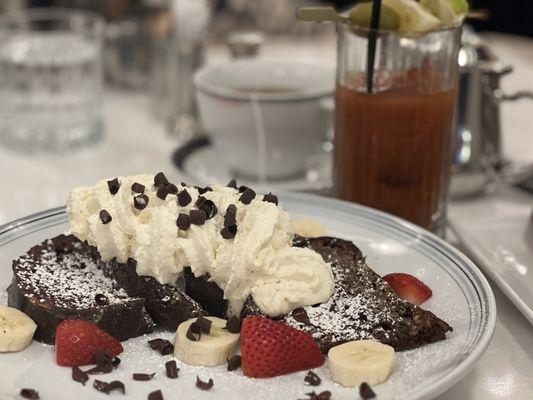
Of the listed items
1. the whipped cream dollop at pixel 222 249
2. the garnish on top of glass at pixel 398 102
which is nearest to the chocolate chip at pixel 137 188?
the whipped cream dollop at pixel 222 249

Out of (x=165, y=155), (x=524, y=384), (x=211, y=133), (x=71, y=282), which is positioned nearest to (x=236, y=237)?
(x=71, y=282)

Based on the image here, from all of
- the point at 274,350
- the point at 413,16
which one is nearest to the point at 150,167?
the point at 413,16

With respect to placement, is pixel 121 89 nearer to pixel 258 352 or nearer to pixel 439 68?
pixel 439 68

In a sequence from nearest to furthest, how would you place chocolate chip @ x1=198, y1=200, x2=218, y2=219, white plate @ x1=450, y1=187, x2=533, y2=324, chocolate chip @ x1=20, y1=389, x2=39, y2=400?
chocolate chip @ x1=20, y1=389, x2=39, y2=400 → chocolate chip @ x1=198, y1=200, x2=218, y2=219 → white plate @ x1=450, y1=187, x2=533, y2=324

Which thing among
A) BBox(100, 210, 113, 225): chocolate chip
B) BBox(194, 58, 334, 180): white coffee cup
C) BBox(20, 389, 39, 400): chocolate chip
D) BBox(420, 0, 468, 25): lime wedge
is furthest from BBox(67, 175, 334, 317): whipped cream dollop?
BBox(194, 58, 334, 180): white coffee cup

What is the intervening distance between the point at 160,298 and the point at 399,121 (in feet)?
1.95

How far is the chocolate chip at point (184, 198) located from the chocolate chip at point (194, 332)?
189mm

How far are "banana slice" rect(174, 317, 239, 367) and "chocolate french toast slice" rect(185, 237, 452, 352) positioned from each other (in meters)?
0.06

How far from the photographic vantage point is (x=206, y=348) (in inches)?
46.2

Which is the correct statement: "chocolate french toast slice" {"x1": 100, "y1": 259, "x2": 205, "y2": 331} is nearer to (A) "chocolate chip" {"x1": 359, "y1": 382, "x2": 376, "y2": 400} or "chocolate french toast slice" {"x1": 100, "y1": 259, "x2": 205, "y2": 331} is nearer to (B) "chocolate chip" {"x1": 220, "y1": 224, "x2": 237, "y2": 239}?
(B) "chocolate chip" {"x1": 220, "y1": 224, "x2": 237, "y2": 239}

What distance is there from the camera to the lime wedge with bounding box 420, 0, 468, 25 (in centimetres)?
152

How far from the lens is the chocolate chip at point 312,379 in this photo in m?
1.13

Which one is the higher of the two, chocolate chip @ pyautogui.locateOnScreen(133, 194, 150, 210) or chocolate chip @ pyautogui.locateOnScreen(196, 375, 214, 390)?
chocolate chip @ pyautogui.locateOnScreen(133, 194, 150, 210)

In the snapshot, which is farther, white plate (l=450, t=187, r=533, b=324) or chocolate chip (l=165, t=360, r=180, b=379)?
white plate (l=450, t=187, r=533, b=324)
